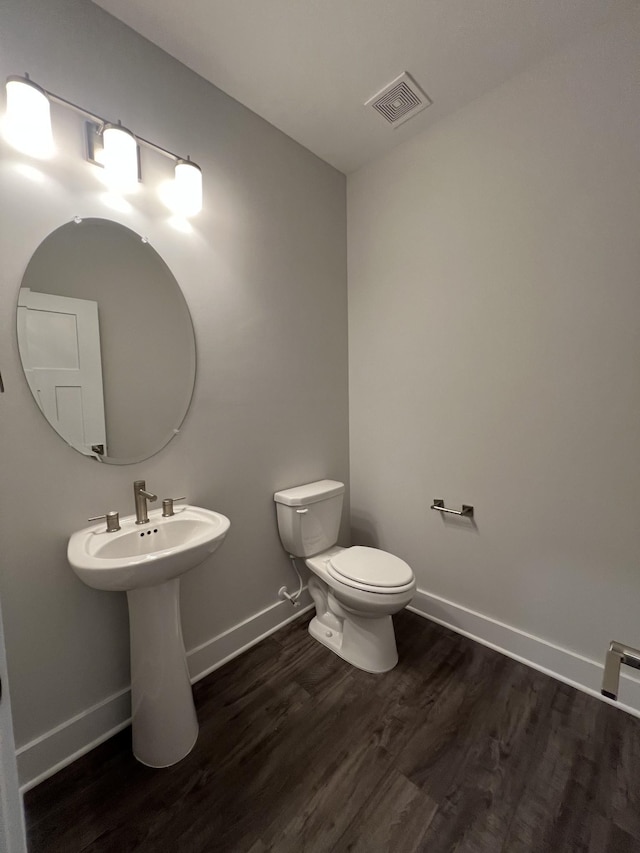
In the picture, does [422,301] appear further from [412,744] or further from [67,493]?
[412,744]

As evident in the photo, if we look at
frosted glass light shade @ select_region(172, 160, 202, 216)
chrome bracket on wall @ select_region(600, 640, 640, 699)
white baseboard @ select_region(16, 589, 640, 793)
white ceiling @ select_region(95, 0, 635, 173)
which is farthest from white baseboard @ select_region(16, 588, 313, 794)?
white ceiling @ select_region(95, 0, 635, 173)

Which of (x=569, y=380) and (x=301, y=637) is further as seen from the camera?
(x=301, y=637)

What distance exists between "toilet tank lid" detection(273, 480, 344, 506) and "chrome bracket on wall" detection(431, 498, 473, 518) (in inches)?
20.1

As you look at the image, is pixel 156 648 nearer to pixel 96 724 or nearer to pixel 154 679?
pixel 154 679

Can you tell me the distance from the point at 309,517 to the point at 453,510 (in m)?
0.75

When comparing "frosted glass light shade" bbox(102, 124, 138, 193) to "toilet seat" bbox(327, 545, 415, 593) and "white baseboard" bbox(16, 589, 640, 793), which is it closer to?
"toilet seat" bbox(327, 545, 415, 593)

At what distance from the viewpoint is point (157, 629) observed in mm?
1243

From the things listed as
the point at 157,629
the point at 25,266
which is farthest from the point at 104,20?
the point at 157,629

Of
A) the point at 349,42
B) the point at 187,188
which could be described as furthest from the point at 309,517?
the point at 349,42

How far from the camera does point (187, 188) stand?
141cm

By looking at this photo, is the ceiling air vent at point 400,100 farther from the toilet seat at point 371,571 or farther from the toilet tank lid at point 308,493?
the toilet seat at point 371,571

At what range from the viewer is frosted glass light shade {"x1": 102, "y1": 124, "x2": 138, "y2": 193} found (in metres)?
1.20

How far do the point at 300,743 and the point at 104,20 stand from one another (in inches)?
105

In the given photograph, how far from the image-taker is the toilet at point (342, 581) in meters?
1.55
